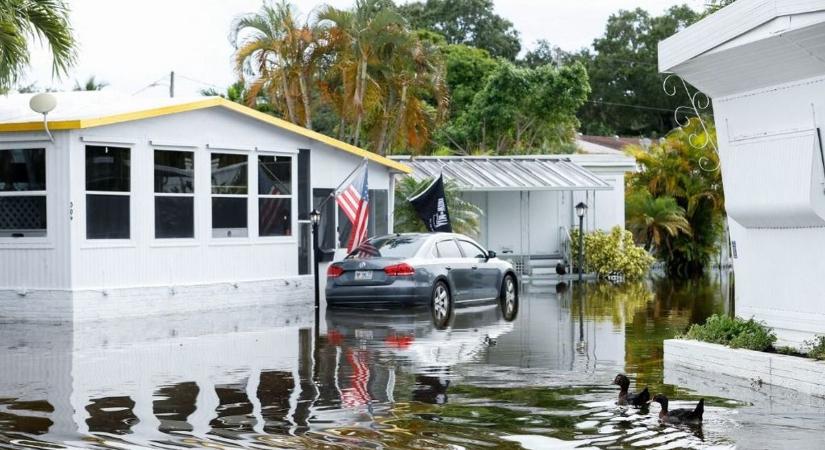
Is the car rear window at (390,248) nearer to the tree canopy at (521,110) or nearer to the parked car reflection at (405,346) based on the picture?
the parked car reflection at (405,346)

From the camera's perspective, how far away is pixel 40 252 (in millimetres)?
20453

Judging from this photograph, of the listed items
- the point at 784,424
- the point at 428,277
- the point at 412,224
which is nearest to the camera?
the point at 784,424

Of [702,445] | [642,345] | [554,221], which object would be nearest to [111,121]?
[642,345]

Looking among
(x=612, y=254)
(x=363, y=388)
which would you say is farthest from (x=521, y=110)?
(x=363, y=388)

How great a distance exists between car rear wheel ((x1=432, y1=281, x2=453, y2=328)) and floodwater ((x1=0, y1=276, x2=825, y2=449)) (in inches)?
29.2

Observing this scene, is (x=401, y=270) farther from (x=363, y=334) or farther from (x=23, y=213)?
(x=23, y=213)

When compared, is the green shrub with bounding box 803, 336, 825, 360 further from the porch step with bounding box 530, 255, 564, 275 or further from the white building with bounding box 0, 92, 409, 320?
the porch step with bounding box 530, 255, 564, 275

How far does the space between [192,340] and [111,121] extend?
477 centimetres

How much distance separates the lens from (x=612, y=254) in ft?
113

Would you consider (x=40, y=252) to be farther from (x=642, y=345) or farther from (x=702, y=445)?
(x=702, y=445)

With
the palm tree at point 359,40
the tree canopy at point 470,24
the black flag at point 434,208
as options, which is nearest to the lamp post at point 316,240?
the black flag at point 434,208

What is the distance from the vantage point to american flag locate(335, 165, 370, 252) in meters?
24.4

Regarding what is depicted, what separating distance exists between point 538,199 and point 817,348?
23.2m

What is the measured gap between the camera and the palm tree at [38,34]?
21750 mm
